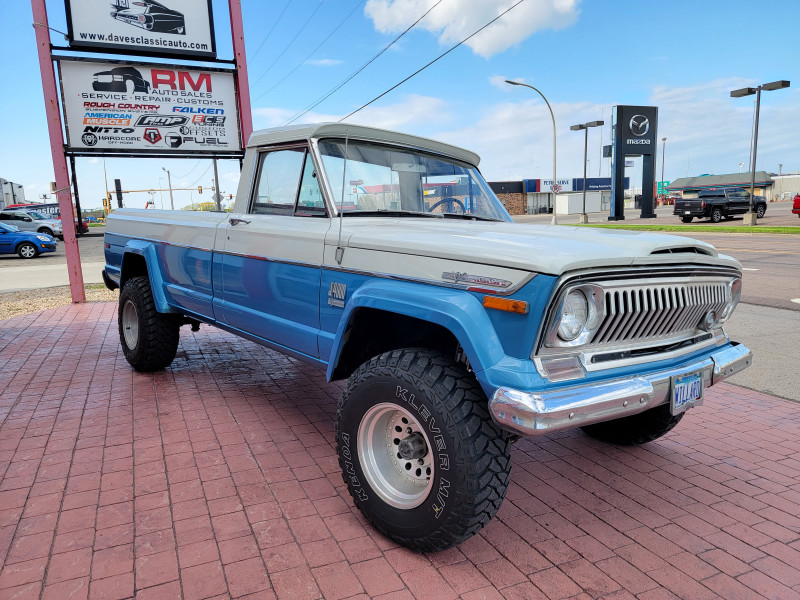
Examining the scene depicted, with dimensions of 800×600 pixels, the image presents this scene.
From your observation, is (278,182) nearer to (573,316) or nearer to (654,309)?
(573,316)

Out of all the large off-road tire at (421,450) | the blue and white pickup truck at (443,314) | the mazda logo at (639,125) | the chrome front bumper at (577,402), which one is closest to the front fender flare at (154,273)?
the blue and white pickup truck at (443,314)

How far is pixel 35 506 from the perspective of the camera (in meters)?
3.00

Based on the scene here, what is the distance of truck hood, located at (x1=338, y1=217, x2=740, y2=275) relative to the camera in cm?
221

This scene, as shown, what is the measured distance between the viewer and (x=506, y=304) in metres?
2.22

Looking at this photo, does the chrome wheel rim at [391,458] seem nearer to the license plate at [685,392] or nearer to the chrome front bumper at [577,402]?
the chrome front bumper at [577,402]

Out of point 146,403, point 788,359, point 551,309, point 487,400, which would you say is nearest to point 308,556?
point 487,400

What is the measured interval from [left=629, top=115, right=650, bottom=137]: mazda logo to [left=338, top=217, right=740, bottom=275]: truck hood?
41037 millimetres

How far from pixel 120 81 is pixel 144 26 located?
963mm

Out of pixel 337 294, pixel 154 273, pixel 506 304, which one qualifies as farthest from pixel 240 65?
pixel 506 304

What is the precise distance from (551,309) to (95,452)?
314 centimetres

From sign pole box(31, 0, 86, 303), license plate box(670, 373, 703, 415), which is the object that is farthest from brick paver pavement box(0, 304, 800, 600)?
sign pole box(31, 0, 86, 303)

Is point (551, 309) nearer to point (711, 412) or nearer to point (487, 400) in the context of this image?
point (487, 400)

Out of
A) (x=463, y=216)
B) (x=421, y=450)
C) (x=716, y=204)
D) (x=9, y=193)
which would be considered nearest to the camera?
(x=421, y=450)

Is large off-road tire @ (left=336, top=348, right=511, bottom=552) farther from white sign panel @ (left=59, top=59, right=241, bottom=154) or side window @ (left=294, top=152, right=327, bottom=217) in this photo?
white sign panel @ (left=59, top=59, right=241, bottom=154)
